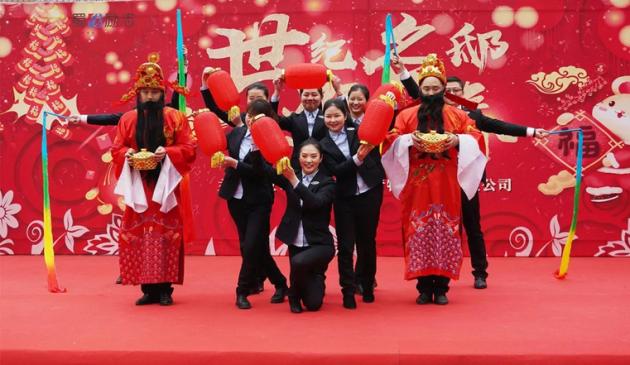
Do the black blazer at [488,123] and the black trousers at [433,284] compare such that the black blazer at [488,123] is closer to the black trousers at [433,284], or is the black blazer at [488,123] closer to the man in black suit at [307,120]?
the man in black suit at [307,120]

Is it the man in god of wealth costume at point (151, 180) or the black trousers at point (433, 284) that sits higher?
the man in god of wealth costume at point (151, 180)

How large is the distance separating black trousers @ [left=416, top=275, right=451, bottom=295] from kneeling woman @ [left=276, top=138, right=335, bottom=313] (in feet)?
1.87

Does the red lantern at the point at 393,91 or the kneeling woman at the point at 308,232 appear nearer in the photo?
the kneeling woman at the point at 308,232

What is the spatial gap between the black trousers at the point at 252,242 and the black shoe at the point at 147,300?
484 mm

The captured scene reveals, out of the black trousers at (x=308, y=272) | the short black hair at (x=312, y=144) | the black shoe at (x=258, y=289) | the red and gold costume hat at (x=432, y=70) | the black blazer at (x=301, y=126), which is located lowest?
the black shoe at (x=258, y=289)

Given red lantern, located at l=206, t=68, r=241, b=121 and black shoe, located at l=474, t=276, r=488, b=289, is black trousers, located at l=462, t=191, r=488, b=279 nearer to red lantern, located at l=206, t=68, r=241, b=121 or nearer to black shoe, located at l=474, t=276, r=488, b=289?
black shoe, located at l=474, t=276, r=488, b=289

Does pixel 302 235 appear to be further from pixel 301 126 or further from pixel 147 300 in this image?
pixel 147 300

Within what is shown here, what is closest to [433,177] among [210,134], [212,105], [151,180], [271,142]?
[271,142]

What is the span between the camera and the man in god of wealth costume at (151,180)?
165 inches

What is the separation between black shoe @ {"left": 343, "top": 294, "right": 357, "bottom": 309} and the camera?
414cm

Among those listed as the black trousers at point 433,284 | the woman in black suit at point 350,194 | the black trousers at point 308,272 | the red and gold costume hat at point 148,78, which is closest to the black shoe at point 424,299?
the black trousers at point 433,284

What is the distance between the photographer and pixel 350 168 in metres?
4.16

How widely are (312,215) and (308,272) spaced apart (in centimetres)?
29

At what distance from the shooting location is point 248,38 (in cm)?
608
